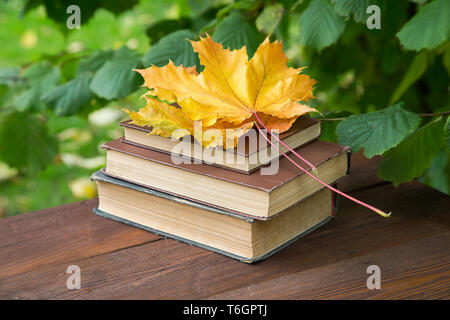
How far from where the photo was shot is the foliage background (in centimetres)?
105

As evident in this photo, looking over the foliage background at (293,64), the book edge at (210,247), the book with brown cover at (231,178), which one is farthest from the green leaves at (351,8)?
the book edge at (210,247)

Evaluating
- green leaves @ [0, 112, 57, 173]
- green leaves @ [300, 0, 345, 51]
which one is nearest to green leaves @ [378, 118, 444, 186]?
green leaves @ [300, 0, 345, 51]

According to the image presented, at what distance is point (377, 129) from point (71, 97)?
0.81 m

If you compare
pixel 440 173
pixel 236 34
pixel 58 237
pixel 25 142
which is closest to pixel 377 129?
pixel 236 34

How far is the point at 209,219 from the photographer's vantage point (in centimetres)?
90

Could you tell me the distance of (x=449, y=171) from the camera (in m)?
1.69

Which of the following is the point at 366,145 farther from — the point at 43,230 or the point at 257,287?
the point at 43,230

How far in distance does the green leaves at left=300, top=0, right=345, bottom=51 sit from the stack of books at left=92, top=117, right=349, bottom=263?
0.36 metres

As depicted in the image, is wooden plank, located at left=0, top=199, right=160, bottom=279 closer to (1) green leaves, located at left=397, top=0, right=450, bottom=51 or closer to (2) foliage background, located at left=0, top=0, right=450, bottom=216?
(2) foliage background, located at left=0, top=0, right=450, bottom=216

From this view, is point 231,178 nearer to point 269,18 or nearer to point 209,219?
point 209,219

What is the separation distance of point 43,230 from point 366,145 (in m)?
0.59

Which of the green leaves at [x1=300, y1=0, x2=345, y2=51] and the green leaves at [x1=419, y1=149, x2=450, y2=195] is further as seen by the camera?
the green leaves at [x1=419, y1=149, x2=450, y2=195]

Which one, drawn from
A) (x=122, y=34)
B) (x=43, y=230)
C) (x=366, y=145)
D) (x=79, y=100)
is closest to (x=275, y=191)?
(x=366, y=145)

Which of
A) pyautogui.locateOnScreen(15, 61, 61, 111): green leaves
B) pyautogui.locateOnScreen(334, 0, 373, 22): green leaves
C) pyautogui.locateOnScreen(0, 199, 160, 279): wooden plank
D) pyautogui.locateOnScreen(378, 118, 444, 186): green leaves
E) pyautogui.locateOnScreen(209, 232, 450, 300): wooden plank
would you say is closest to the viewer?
pyautogui.locateOnScreen(209, 232, 450, 300): wooden plank
